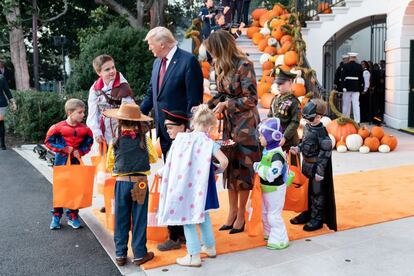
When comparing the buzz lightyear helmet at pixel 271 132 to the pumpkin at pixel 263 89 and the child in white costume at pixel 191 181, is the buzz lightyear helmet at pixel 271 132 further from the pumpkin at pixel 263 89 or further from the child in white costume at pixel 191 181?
the pumpkin at pixel 263 89

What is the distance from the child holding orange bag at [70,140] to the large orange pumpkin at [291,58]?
7.55m

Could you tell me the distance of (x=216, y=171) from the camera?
409cm

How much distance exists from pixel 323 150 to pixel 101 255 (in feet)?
6.97

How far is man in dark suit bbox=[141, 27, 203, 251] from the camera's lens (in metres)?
4.36

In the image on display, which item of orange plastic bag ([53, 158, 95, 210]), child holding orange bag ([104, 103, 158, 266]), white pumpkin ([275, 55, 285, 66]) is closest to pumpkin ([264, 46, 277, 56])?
white pumpkin ([275, 55, 285, 66])

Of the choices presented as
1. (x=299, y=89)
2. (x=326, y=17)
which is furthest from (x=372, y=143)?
(x=326, y=17)

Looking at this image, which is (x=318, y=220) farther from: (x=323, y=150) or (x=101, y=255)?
(x=101, y=255)

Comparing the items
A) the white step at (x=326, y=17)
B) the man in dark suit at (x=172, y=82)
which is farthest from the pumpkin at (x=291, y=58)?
the man in dark suit at (x=172, y=82)

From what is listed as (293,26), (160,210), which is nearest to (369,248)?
(160,210)

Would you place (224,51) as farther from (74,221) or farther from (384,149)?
(384,149)

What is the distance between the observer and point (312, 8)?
15336 mm

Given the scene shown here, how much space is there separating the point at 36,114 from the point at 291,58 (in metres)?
5.72

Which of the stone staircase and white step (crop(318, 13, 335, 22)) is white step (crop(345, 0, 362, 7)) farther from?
the stone staircase

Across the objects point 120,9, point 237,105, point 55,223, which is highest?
point 120,9
